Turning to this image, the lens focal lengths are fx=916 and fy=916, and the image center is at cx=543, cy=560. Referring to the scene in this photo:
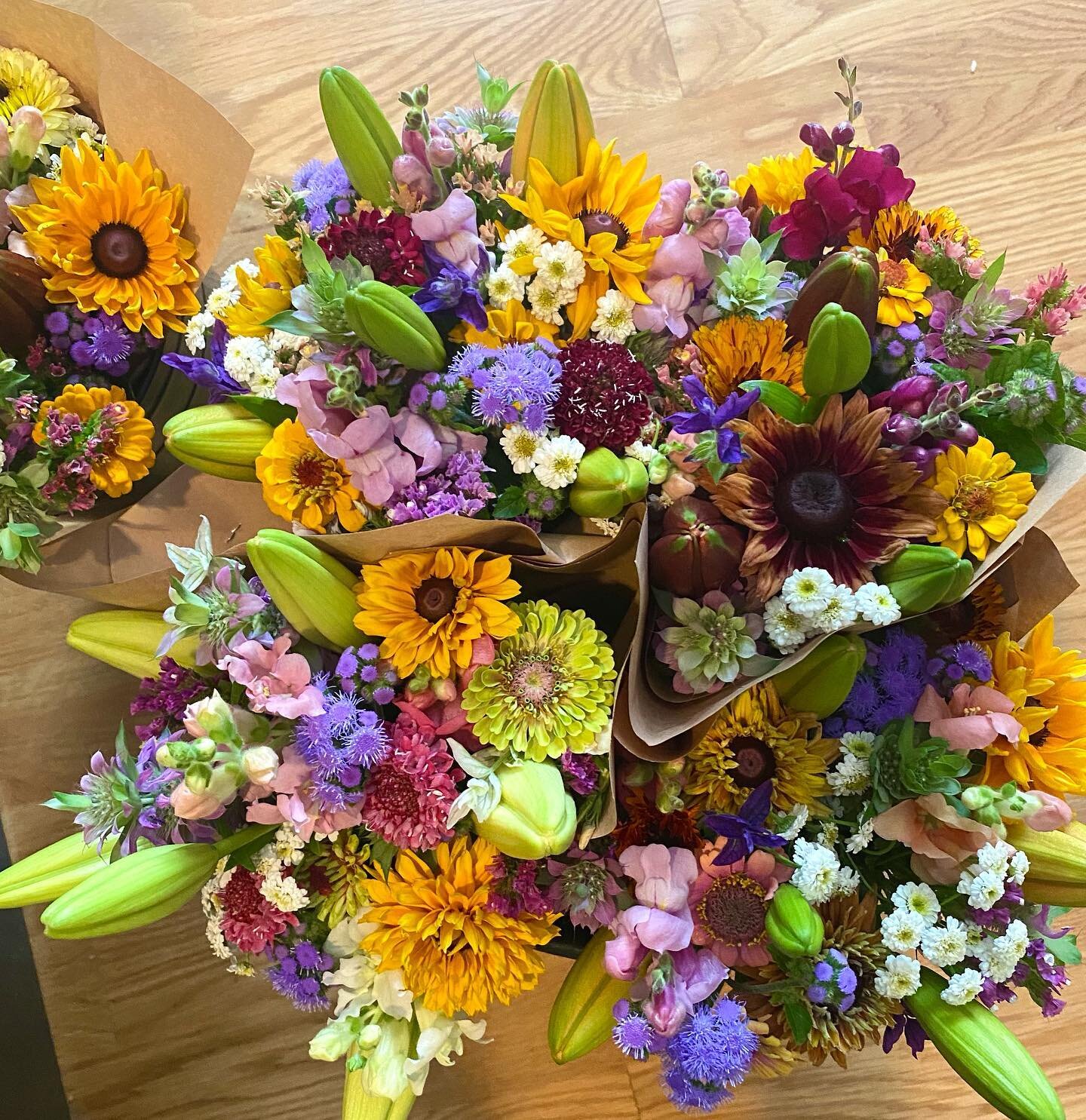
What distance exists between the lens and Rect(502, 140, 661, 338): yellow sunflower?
60 cm

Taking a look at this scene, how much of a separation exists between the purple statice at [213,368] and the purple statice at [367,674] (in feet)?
0.68

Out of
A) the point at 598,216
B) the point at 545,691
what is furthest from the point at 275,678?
the point at 598,216

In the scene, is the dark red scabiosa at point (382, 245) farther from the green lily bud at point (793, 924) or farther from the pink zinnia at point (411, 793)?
the green lily bud at point (793, 924)

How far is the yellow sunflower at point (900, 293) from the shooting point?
0.60 meters

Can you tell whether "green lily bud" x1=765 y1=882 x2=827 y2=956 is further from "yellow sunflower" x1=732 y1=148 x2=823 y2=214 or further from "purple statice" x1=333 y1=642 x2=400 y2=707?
"yellow sunflower" x1=732 y1=148 x2=823 y2=214

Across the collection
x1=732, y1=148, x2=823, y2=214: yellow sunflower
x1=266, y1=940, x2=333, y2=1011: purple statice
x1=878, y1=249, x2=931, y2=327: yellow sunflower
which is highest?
x1=732, y1=148, x2=823, y2=214: yellow sunflower

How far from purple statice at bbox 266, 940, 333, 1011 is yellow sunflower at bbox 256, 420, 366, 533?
0.94 feet

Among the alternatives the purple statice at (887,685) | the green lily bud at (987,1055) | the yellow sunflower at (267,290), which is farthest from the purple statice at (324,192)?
the green lily bud at (987,1055)

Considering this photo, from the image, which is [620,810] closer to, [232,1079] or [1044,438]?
[1044,438]

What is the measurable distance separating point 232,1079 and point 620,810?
525mm

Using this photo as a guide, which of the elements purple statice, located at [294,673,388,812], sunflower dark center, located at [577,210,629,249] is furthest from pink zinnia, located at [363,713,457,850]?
sunflower dark center, located at [577,210,629,249]

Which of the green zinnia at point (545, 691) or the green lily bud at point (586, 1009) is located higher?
the green zinnia at point (545, 691)

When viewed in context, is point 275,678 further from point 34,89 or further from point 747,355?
point 34,89

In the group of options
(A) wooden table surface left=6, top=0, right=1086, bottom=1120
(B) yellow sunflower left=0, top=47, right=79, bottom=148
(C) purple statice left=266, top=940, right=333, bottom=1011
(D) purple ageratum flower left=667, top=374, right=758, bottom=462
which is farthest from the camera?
(A) wooden table surface left=6, top=0, right=1086, bottom=1120
